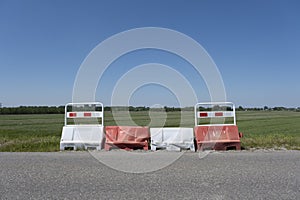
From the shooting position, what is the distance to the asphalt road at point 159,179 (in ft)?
12.8

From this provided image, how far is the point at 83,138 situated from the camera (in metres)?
8.25

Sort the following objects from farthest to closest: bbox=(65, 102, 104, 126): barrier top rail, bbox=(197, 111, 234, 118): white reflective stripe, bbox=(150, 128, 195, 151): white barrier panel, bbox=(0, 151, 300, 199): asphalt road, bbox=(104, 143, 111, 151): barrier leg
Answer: bbox=(65, 102, 104, 126): barrier top rail
bbox=(197, 111, 234, 118): white reflective stripe
bbox=(104, 143, 111, 151): barrier leg
bbox=(150, 128, 195, 151): white barrier panel
bbox=(0, 151, 300, 199): asphalt road

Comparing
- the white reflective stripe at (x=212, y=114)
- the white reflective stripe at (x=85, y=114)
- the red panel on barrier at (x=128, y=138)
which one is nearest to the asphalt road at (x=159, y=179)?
the red panel on barrier at (x=128, y=138)

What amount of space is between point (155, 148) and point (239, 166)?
9.97ft

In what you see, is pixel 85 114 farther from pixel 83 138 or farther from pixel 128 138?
pixel 128 138

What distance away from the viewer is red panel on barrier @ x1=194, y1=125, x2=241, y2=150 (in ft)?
26.3

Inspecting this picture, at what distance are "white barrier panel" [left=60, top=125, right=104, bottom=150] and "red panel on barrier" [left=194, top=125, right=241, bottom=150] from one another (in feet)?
10.2

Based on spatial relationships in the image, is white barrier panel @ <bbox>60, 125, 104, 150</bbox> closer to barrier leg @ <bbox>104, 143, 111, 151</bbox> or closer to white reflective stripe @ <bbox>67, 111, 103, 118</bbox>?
barrier leg @ <bbox>104, 143, 111, 151</bbox>

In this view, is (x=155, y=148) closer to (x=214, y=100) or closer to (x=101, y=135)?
(x=101, y=135)

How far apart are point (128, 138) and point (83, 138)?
1.45m

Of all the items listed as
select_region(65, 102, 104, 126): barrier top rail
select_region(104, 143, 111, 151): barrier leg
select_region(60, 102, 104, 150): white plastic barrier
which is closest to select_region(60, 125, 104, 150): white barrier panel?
select_region(60, 102, 104, 150): white plastic barrier

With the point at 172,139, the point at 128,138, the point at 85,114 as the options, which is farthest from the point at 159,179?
the point at 85,114

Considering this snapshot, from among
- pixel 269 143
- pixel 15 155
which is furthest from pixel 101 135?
pixel 269 143

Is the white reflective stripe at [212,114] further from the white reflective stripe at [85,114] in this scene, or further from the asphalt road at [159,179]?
the white reflective stripe at [85,114]
